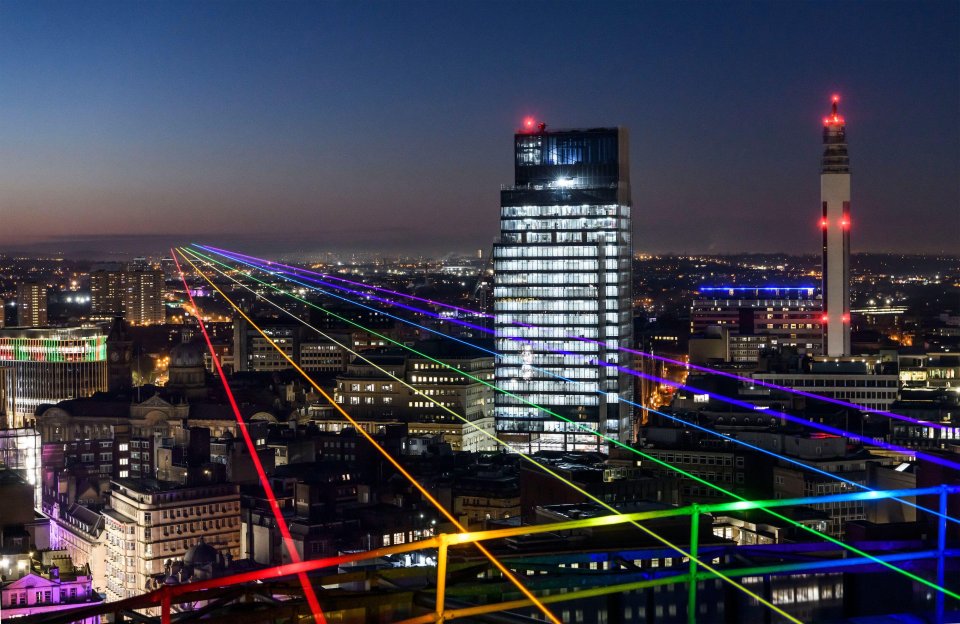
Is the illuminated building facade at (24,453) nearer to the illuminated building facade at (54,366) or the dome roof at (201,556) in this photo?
the dome roof at (201,556)

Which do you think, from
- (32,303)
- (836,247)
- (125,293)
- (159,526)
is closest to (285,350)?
(32,303)

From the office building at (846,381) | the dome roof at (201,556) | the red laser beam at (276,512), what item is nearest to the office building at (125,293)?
the red laser beam at (276,512)

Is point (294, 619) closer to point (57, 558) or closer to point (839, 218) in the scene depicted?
point (57, 558)

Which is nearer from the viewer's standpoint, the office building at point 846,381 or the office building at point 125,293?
the office building at point 846,381

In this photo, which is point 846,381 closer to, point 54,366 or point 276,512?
point 276,512

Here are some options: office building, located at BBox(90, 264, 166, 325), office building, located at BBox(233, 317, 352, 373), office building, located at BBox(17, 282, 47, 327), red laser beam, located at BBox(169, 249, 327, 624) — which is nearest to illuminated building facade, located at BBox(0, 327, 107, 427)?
red laser beam, located at BBox(169, 249, 327, 624)

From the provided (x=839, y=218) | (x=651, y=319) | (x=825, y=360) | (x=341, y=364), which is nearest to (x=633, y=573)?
(x=825, y=360)
